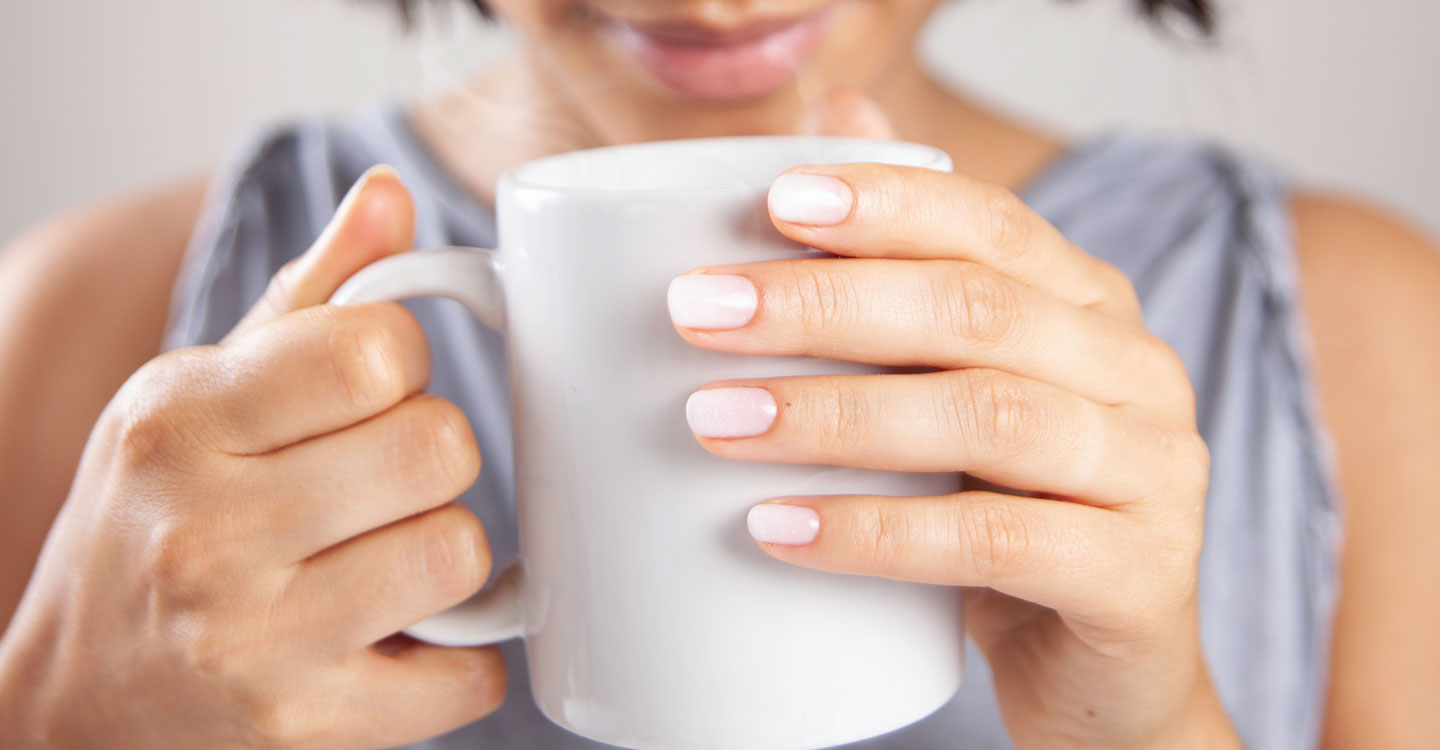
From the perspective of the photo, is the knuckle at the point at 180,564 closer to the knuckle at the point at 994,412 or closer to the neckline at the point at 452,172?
the knuckle at the point at 994,412

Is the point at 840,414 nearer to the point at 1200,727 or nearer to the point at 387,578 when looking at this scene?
the point at 387,578

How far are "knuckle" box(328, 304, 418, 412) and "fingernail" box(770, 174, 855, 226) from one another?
0.17 m

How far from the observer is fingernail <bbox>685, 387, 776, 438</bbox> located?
1.19 ft

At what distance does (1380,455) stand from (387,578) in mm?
727

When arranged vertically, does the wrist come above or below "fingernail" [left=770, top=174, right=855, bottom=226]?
below

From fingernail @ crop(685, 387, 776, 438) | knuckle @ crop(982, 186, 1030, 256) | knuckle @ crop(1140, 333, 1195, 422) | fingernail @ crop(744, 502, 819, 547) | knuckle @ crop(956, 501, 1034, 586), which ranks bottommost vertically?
knuckle @ crop(956, 501, 1034, 586)

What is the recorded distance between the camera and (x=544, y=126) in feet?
2.33

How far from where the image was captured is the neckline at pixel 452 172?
2.87 ft

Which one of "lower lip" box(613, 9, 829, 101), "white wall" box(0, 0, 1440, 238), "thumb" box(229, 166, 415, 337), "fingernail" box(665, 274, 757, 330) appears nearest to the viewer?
"fingernail" box(665, 274, 757, 330)

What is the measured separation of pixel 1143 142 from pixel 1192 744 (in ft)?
1.73

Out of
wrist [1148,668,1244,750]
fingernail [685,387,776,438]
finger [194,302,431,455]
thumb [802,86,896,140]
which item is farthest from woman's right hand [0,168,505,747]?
wrist [1148,668,1244,750]

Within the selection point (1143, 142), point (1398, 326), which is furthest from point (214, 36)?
point (1398, 326)

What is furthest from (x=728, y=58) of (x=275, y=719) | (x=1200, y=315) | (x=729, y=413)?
(x=1200, y=315)

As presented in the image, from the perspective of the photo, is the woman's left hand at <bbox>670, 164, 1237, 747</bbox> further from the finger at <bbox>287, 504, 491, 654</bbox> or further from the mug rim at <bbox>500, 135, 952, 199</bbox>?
the finger at <bbox>287, 504, 491, 654</bbox>
